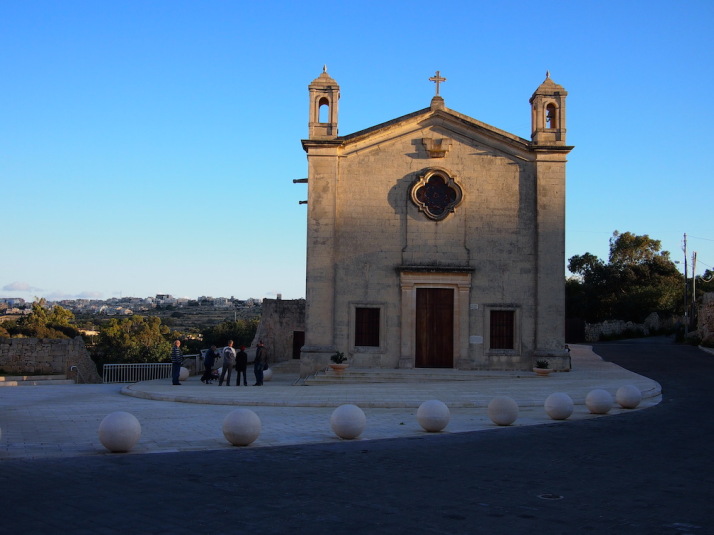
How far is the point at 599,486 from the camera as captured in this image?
8.06m

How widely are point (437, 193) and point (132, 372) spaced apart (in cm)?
1413

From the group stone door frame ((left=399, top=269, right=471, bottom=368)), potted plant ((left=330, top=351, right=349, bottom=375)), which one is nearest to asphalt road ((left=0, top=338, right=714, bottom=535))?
potted plant ((left=330, top=351, right=349, bottom=375))

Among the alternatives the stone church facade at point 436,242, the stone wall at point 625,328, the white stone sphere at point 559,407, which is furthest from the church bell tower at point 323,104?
the stone wall at point 625,328

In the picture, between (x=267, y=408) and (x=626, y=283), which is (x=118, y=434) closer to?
(x=267, y=408)

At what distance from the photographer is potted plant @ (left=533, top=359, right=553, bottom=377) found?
77.5 ft

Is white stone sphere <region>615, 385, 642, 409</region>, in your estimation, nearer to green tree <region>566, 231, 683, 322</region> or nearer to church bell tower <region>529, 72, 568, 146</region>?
church bell tower <region>529, 72, 568, 146</region>

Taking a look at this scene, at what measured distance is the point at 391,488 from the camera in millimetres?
7871

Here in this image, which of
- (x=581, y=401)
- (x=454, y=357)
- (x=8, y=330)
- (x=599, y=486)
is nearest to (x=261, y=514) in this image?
(x=599, y=486)

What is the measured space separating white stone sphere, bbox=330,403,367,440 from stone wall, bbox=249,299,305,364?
70.8ft

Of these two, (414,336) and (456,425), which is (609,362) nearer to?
(414,336)

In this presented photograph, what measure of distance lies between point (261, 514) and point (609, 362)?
24.2m

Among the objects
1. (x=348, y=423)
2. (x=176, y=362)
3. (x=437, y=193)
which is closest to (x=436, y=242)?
(x=437, y=193)

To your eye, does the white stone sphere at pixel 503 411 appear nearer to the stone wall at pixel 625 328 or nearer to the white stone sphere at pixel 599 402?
the white stone sphere at pixel 599 402

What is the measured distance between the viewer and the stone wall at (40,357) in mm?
29547
